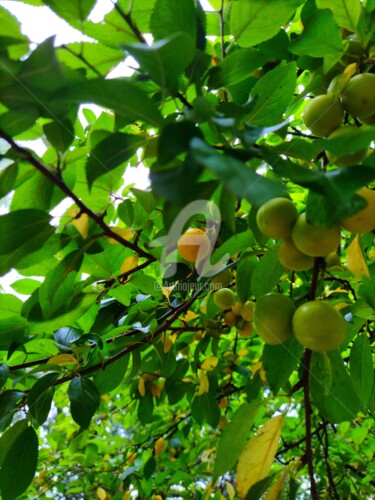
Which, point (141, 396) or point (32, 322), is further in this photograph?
point (141, 396)

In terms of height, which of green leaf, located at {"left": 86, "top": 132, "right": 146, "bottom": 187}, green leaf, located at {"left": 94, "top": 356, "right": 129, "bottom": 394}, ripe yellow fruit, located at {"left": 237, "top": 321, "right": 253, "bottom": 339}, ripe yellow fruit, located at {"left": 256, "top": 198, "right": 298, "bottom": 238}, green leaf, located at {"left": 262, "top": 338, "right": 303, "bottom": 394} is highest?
green leaf, located at {"left": 86, "top": 132, "right": 146, "bottom": 187}

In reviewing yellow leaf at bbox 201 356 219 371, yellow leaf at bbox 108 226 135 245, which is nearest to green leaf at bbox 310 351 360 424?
yellow leaf at bbox 108 226 135 245

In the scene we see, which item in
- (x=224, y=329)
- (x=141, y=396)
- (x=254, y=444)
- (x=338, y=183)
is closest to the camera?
(x=338, y=183)

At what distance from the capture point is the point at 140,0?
24.4 inches

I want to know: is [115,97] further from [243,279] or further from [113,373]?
[113,373]

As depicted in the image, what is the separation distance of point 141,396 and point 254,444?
939 millimetres

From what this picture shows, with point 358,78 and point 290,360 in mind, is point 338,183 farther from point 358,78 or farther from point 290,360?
point 290,360

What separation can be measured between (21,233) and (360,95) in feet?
1.63

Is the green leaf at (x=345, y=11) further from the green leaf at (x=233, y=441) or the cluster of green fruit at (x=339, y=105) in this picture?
the green leaf at (x=233, y=441)

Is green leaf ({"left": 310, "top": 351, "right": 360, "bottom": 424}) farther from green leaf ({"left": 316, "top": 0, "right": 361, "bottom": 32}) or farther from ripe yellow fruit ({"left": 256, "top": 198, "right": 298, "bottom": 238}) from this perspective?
green leaf ({"left": 316, "top": 0, "right": 361, "bottom": 32})

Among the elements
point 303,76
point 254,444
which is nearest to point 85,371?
point 254,444

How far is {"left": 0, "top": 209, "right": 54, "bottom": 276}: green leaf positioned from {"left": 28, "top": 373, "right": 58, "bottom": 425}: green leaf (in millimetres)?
351

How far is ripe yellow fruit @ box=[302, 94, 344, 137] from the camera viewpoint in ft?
2.21

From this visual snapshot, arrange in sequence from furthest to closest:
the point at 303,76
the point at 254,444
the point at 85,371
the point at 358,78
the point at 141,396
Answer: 1. the point at 141,396
2. the point at 303,76
3. the point at 85,371
4. the point at 254,444
5. the point at 358,78
